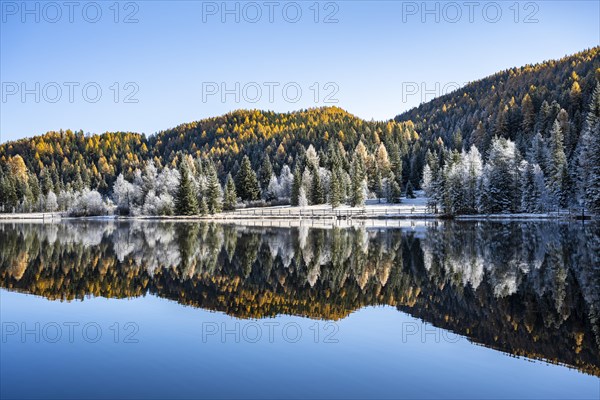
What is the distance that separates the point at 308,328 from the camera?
14.6m

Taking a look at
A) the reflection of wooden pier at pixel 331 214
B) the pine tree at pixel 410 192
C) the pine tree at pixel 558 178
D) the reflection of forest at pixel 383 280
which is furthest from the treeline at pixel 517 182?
the pine tree at pixel 410 192

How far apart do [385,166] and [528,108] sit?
3635 centimetres

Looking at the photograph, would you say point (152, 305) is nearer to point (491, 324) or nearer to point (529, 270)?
point (491, 324)

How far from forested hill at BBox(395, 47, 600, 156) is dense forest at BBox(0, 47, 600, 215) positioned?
445mm

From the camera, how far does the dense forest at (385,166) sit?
2803 inches

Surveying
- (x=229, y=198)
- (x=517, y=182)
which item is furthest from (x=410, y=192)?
(x=517, y=182)

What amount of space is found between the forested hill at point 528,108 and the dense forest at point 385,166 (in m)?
0.44

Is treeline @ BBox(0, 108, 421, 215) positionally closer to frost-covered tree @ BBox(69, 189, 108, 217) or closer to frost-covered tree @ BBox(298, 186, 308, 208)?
frost-covered tree @ BBox(298, 186, 308, 208)

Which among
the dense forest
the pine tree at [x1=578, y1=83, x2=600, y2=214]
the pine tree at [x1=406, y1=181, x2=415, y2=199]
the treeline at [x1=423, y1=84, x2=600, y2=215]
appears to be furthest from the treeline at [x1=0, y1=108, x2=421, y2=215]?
the pine tree at [x1=578, y1=83, x2=600, y2=214]

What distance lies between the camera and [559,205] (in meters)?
68.4

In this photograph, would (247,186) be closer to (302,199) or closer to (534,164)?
(302,199)

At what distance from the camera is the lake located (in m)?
10.4

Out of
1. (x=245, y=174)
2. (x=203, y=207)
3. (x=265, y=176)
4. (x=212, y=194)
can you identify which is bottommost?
(x=203, y=207)

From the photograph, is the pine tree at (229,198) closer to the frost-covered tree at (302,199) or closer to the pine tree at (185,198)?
the frost-covered tree at (302,199)
